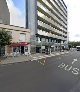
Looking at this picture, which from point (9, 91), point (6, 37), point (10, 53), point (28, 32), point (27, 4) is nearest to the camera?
point (9, 91)

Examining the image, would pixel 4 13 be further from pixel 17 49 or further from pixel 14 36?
pixel 17 49

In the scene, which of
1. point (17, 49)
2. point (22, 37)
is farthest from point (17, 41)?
point (22, 37)

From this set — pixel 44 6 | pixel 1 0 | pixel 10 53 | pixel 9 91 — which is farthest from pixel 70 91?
pixel 44 6

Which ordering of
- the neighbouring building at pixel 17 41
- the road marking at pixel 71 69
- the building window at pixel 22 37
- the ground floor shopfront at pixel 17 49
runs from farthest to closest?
the building window at pixel 22 37 < the neighbouring building at pixel 17 41 < the ground floor shopfront at pixel 17 49 < the road marking at pixel 71 69

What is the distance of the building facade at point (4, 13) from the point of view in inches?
2421

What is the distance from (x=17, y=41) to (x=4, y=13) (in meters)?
7.94

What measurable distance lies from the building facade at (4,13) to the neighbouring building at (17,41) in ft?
11.2

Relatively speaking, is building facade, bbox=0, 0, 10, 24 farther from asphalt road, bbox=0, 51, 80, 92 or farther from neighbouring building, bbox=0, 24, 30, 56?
asphalt road, bbox=0, 51, 80, 92

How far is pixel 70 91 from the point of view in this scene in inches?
505

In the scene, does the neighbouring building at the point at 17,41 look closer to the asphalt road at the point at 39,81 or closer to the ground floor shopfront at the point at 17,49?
the ground floor shopfront at the point at 17,49

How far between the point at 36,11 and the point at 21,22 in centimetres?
988

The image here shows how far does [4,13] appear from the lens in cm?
6291

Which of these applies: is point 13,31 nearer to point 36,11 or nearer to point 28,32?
point 28,32

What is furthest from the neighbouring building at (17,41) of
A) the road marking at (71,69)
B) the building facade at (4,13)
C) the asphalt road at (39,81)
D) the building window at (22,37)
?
the asphalt road at (39,81)
